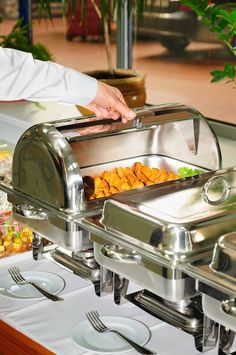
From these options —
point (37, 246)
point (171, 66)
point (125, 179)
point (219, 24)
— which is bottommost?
point (171, 66)

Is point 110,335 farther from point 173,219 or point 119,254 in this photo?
point 173,219

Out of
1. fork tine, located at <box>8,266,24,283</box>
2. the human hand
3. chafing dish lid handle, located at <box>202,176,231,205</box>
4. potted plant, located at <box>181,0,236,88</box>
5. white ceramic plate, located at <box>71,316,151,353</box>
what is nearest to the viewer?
chafing dish lid handle, located at <box>202,176,231,205</box>

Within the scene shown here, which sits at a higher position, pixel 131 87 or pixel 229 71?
pixel 229 71

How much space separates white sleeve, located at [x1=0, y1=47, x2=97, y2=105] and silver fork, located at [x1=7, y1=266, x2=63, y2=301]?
50 centimetres

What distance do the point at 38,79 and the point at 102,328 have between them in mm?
643

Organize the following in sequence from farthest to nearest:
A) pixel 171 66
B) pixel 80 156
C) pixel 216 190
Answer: pixel 171 66 → pixel 80 156 → pixel 216 190

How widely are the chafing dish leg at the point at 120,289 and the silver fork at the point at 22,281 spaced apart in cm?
21

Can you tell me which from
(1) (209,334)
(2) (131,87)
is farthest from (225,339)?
(2) (131,87)

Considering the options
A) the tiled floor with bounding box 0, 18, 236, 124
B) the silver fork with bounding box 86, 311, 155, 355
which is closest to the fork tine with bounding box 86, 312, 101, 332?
the silver fork with bounding box 86, 311, 155, 355

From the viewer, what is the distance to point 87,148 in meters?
2.18

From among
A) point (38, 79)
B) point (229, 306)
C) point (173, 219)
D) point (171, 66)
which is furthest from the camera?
point (171, 66)

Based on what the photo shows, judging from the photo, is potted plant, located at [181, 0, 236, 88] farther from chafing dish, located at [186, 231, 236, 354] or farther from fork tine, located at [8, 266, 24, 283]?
fork tine, located at [8, 266, 24, 283]

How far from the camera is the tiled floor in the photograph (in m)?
8.71

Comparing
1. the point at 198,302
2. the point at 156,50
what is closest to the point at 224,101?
the point at 156,50
